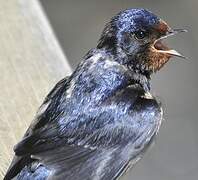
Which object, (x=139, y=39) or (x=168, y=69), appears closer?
(x=139, y=39)

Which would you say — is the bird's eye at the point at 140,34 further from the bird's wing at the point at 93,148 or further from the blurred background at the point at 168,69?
the blurred background at the point at 168,69

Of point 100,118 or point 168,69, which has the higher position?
point 100,118

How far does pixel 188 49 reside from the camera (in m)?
4.98

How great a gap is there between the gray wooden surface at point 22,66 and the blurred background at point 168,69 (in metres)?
1.88

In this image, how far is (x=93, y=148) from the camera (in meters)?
2.17

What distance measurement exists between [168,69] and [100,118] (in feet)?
9.13

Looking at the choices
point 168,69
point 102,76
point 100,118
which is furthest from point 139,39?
point 168,69

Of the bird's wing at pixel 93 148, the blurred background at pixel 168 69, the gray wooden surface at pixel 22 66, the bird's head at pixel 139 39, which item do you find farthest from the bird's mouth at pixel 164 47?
the blurred background at pixel 168 69

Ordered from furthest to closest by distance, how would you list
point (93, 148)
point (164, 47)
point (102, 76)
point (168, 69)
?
point (168, 69) → point (164, 47) → point (102, 76) → point (93, 148)

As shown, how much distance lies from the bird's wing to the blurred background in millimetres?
2146

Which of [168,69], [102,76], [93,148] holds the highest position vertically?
[102,76]

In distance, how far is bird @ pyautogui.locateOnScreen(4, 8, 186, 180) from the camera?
2.14 meters

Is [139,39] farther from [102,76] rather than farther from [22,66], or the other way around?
[22,66]

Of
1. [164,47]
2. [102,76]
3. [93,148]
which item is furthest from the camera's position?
[164,47]
